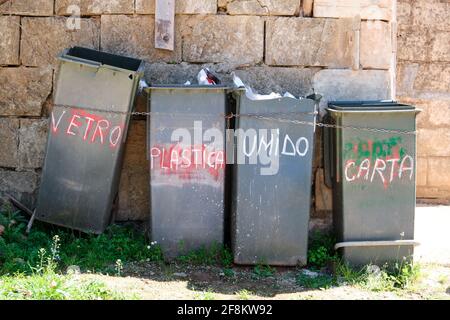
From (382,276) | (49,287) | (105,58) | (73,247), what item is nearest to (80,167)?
(73,247)

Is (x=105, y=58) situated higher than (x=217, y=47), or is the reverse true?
(x=217, y=47)

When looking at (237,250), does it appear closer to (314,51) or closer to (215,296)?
(215,296)

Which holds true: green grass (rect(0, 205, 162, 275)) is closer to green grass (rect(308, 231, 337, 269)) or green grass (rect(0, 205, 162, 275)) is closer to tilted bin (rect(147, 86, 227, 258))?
tilted bin (rect(147, 86, 227, 258))

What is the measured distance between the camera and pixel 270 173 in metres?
4.43

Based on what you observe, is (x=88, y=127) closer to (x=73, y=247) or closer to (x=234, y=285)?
(x=73, y=247)

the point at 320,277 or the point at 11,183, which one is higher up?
the point at 11,183

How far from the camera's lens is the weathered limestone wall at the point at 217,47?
16.5 ft

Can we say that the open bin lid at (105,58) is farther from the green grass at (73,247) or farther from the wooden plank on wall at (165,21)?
the green grass at (73,247)

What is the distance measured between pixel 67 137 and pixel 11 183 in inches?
36.1

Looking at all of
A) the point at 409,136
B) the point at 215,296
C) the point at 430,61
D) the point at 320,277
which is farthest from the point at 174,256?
the point at 430,61

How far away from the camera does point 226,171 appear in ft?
15.3

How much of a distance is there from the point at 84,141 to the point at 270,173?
1.42m

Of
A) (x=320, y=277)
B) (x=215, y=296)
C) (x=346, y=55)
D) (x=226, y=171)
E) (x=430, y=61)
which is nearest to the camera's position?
(x=215, y=296)

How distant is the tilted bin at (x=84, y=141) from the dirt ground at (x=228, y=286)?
64 cm
